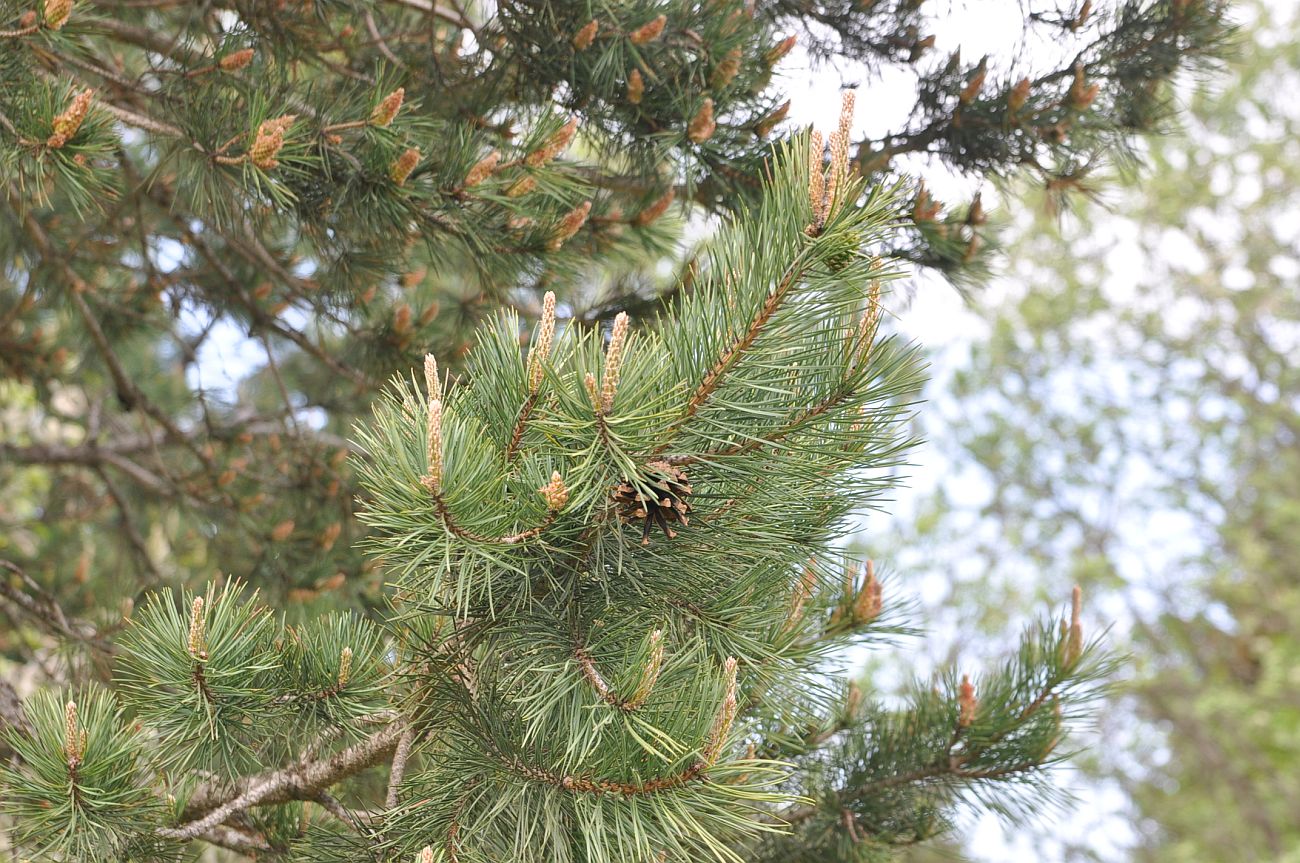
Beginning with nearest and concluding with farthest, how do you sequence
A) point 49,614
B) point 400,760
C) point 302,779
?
point 400,760 → point 302,779 → point 49,614

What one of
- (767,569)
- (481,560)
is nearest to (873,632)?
(767,569)

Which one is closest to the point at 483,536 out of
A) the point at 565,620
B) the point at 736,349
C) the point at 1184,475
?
the point at 565,620

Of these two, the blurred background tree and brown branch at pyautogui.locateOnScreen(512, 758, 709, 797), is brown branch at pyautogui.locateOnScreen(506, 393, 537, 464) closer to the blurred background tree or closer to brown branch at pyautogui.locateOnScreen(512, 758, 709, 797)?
brown branch at pyautogui.locateOnScreen(512, 758, 709, 797)

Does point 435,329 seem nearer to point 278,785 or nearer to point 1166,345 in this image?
point 278,785

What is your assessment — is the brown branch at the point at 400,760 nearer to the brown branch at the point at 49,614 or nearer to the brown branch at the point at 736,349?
the brown branch at the point at 736,349

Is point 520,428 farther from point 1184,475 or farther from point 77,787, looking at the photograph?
point 1184,475

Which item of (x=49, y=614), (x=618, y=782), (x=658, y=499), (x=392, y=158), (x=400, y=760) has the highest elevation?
(x=392, y=158)

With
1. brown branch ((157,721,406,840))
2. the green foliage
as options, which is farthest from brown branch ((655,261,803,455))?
the green foliage
